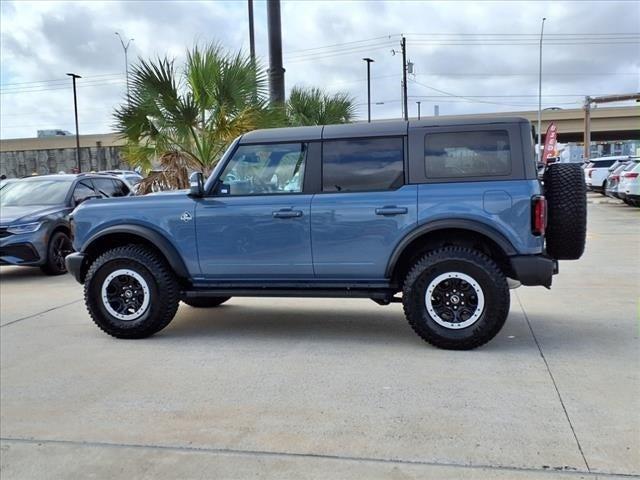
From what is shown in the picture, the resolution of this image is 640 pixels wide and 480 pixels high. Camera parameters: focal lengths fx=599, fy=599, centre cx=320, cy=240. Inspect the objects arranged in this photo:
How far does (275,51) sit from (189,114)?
1815 millimetres

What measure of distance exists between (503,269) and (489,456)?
229 cm

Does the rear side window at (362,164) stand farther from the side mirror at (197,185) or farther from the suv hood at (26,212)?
the suv hood at (26,212)

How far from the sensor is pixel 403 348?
5184 mm

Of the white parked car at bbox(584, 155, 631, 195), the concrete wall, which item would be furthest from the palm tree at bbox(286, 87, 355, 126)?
the concrete wall

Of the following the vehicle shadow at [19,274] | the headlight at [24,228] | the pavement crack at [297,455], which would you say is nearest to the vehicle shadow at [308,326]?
the pavement crack at [297,455]

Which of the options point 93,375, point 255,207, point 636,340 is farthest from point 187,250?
point 636,340

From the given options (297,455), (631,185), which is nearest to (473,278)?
(297,455)

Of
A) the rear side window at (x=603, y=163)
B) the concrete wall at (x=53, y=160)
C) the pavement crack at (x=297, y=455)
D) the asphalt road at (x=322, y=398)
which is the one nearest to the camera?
the pavement crack at (x=297, y=455)

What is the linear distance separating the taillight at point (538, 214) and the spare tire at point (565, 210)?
39 centimetres

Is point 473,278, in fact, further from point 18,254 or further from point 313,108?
point 313,108

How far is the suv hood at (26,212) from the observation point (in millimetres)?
9461

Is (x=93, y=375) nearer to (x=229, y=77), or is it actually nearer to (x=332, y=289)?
(x=332, y=289)

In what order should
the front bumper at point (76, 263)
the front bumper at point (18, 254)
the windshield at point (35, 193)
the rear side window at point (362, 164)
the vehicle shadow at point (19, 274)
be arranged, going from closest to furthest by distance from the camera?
the rear side window at point (362, 164)
the front bumper at point (76, 263)
the front bumper at point (18, 254)
the vehicle shadow at point (19, 274)
the windshield at point (35, 193)

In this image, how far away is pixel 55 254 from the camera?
32.1 feet
